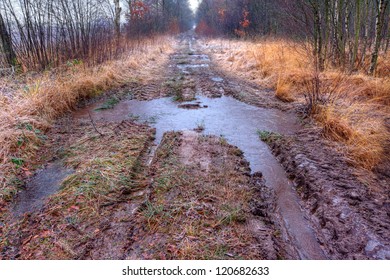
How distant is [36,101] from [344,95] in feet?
18.7

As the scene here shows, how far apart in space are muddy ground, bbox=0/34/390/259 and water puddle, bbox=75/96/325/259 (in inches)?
0.8

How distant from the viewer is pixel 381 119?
A: 4211mm

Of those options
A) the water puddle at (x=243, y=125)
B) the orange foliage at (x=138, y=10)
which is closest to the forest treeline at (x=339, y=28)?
the water puddle at (x=243, y=125)

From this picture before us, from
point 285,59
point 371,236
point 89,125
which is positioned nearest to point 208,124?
point 89,125

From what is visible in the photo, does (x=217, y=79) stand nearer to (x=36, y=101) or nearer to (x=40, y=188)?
(x=36, y=101)

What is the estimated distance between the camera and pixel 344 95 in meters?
5.12

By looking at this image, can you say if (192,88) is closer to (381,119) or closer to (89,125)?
(89,125)

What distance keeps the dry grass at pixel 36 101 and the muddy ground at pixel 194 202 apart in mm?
246

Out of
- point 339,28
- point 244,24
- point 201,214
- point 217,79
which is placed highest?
point 244,24

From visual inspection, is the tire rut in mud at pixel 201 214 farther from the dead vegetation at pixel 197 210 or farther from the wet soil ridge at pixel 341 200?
the wet soil ridge at pixel 341 200

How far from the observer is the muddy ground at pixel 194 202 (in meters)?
2.19

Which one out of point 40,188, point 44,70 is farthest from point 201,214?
point 44,70

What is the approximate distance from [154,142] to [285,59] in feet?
19.3

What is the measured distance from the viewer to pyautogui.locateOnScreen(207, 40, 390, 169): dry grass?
3.60 meters
